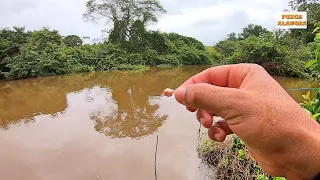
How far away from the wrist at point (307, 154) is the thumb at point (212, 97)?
183 mm

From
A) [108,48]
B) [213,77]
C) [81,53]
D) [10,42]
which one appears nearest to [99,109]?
[213,77]

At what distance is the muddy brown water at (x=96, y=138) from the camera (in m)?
3.35

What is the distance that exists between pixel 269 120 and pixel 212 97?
0.16 metres

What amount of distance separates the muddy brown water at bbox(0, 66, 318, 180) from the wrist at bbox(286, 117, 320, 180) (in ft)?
8.31

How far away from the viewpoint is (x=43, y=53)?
12859 millimetres

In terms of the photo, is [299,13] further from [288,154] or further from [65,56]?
[65,56]

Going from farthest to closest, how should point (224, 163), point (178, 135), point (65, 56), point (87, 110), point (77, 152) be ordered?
point (65, 56) < point (87, 110) < point (178, 135) < point (77, 152) < point (224, 163)

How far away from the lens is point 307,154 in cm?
64

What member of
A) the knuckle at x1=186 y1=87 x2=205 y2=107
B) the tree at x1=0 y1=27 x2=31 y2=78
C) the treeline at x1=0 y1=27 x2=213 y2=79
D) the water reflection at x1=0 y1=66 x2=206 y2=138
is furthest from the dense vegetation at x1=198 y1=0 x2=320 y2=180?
the tree at x1=0 y1=27 x2=31 y2=78

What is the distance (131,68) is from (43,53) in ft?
16.5

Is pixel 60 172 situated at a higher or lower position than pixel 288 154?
lower

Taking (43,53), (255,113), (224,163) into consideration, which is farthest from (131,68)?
(255,113)

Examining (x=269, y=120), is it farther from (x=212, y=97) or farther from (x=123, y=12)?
(x=123, y=12)

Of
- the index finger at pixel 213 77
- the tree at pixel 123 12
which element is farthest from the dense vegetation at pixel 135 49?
the index finger at pixel 213 77
